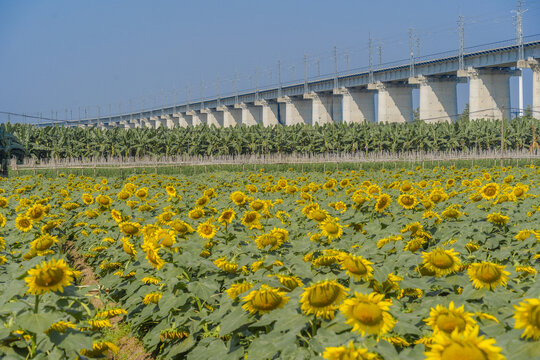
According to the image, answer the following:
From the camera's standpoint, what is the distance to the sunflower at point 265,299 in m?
2.74

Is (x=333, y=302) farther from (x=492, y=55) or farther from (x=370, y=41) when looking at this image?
(x=370, y=41)

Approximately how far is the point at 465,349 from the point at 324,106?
101917 millimetres

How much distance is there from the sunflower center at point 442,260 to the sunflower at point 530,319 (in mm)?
1346

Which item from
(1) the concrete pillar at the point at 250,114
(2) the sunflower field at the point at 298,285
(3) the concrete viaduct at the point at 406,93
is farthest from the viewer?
(1) the concrete pillar at the point at 250,114

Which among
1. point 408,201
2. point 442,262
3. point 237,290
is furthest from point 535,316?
point 408,201

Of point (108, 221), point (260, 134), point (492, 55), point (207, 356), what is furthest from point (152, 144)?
point (207, 356)

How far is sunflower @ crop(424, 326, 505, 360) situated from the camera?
173 cm

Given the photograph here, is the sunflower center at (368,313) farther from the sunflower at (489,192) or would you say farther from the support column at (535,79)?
the support column at (535,79)

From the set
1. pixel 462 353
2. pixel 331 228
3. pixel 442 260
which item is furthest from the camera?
pixel 331 228

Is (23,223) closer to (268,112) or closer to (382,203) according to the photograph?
(382,203)

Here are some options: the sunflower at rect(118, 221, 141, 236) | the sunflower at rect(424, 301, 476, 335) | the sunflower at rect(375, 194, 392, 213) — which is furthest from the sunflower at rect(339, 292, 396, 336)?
the sunflower at rect(375, 194, 392, 213)

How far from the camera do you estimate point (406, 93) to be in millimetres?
85938

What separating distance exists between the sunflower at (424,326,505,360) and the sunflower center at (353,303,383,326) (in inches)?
16.0

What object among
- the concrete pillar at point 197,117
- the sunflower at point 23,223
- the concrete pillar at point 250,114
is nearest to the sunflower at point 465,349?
the sunflower at point 23,223
